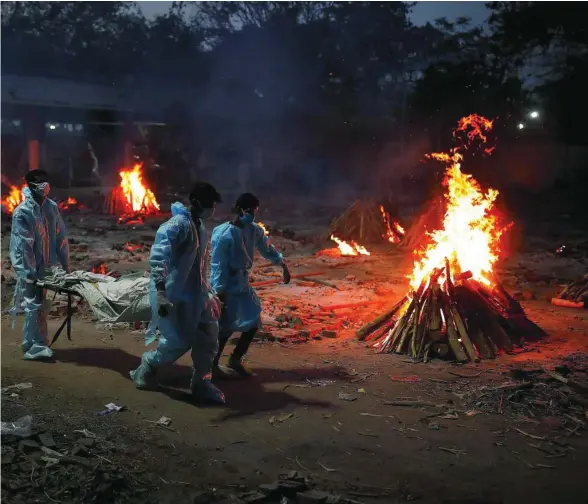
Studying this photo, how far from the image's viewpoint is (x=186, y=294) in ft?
19.4

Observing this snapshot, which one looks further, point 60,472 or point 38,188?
point 38,188

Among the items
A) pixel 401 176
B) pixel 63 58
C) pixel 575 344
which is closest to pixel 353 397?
pixel 575 344

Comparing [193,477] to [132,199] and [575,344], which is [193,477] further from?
[132,199]

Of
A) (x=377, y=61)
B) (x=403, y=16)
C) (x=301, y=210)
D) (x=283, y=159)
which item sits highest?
(x=403, y=16)

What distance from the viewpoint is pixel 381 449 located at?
17.1 ft

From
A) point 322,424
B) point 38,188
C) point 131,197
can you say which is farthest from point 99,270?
point 131,197

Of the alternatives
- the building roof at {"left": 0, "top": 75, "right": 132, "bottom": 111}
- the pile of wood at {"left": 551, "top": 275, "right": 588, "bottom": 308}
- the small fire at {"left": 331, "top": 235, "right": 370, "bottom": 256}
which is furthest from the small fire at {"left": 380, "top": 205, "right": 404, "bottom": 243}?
the building roof at {"left": 0, "top": 75, "right": 132, "bottom": 111}

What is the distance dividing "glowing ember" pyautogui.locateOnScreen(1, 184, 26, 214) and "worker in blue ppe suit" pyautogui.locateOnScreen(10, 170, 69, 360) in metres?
16.6

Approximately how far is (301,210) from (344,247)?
9.62 metres

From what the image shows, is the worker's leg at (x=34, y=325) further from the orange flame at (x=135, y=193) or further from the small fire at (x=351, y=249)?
the orange flame at (x=135, y=193)

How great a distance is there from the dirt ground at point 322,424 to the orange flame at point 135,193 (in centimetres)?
1536

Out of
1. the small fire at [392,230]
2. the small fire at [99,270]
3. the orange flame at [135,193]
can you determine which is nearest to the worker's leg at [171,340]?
the small fire at [99,270]

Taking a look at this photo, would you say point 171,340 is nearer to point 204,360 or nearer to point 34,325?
point 204,360

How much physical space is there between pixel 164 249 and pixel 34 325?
2535 millimetres
